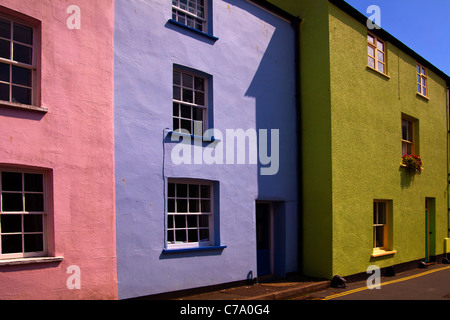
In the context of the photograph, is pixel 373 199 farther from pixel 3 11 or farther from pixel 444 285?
pixel 3 11

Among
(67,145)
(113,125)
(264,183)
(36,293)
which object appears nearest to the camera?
(36,293)

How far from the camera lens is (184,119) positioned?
959 cm

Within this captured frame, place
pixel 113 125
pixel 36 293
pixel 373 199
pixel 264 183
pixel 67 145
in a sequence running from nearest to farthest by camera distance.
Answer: pixel 36 293
pixel 67 145
pixel 113 125
pixel 264 183
pixel 373 199

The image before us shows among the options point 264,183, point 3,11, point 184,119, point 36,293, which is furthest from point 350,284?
point 3,11

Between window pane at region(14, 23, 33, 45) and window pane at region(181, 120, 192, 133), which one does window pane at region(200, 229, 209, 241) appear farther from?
window pane at region(14, 23, 33, 45)

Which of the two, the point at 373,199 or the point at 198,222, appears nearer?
the point at 198,222

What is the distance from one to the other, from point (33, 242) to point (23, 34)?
143 inches

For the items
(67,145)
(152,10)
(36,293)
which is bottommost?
(36,293)

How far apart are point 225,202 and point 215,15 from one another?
4656 millimetres

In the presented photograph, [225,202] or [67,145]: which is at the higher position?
[67,145]

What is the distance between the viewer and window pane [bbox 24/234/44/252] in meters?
6.94

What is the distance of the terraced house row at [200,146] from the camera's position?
7.07 metres

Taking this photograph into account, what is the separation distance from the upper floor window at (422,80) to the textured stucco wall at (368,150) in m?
0.40

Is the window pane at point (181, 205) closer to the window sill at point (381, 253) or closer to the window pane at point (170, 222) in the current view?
the window pane at point (170, 222)
